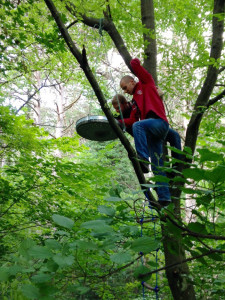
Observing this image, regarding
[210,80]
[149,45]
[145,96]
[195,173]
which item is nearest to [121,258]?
[195,173]

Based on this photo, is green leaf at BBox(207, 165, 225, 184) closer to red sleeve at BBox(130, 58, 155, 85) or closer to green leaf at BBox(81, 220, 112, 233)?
green leaf at BBox(81, 220, 112, 233)

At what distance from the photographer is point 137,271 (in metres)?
0.62

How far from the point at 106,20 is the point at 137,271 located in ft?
10.4

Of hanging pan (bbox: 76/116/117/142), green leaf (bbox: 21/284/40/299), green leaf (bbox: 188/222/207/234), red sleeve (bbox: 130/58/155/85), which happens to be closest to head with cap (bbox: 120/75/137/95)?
red sleeve (bbox: 130/58/155/85)

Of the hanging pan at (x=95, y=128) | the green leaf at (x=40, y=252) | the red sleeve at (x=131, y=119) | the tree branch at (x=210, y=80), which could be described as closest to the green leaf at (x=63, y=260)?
the green leaf at (x=40, y=252)

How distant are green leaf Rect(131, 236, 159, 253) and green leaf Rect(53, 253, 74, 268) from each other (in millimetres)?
133

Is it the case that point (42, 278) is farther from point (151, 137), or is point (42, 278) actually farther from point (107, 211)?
point (151, 137)

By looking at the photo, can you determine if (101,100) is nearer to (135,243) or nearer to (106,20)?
(135,243)

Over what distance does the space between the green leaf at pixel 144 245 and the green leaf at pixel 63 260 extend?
13 centimetres

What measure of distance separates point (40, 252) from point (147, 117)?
6.77 feet

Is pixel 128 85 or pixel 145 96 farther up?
pixel 128 85

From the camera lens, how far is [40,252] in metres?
0.53

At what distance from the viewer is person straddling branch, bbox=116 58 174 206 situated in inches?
87.6

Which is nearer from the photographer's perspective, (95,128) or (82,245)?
(82,245)
